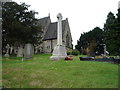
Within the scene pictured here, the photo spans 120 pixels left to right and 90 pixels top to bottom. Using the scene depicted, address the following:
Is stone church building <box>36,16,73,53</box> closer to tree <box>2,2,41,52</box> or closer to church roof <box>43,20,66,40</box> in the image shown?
church roof <box>43,20,66,40</box>

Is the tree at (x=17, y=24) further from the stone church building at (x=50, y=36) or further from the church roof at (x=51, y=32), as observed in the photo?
the church roof at (x=51, y=32)

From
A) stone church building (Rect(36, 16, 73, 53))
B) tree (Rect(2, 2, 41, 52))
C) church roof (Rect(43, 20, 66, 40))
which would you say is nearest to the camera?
tree (Rect(2, 2, 41, 52))

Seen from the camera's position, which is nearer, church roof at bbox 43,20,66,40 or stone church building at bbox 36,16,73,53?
stone church building at bbox 36,16,73,53

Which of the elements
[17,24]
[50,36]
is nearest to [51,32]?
[50,36]

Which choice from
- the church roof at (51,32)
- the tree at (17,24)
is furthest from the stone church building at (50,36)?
the tree at (17,24)

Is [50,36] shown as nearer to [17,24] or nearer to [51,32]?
[51,32]

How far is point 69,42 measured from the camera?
39.9 metres

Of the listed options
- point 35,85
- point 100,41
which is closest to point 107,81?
point 35,85

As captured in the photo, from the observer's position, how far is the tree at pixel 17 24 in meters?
18.6

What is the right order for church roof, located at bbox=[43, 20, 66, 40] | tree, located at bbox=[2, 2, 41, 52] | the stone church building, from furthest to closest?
church roof, located at bbox=[43, 20, 66, 40]
the stone church building
tree, located at bbox=[2, 2, 41, 52]

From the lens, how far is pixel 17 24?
58.1 ft

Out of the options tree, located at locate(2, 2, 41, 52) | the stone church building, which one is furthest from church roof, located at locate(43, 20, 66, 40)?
tree, located at locate(2, 2, 41, 52)

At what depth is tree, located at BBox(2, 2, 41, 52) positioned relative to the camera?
1862cm

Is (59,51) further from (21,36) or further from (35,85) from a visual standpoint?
(21,36)
